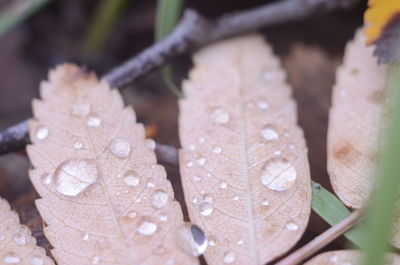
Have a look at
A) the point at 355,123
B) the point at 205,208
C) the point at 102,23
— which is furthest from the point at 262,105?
the point at 102,23

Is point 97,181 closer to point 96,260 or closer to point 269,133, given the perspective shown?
point 96,260

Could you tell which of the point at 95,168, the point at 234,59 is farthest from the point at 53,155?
the point at 234,59

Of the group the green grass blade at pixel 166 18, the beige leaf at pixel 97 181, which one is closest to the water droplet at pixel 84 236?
the beige leaf at pixel 97 181

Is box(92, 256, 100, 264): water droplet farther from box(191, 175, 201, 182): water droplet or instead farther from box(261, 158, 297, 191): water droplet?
box(261, 158, 297, 191): water droplet

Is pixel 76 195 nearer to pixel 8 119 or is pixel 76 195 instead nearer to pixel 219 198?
pixel 219 198

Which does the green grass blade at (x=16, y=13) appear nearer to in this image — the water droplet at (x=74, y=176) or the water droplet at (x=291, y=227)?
the water droplet at (x=74, y=176)
